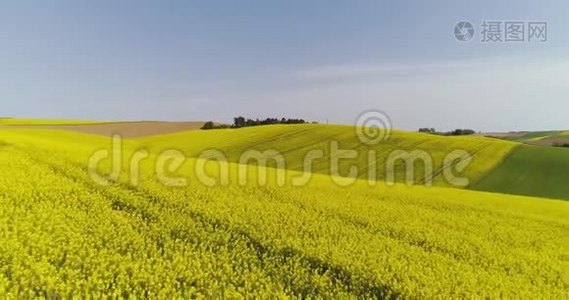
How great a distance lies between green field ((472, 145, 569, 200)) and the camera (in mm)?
33750

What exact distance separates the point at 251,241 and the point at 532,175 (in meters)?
33.6

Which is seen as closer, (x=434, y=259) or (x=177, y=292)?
(x=177, y=292)

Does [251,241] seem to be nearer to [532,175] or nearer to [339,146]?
[532,175]

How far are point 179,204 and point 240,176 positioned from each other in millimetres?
4977

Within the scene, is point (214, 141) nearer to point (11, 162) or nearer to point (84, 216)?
point (11, 162)

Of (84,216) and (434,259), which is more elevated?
(84,216)

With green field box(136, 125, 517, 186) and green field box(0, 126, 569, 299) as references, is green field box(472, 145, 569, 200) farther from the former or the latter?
green field box(0, 126, 569, 299)

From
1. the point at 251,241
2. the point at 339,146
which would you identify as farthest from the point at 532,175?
→ the point at 251,241

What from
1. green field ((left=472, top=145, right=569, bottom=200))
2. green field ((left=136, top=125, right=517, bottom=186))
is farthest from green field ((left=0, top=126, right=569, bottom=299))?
green field ((left=136, top=125, right=517, bottom=186))

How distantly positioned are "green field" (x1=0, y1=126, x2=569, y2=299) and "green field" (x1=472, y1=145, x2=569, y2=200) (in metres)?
18.0

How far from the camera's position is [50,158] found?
16484 mm

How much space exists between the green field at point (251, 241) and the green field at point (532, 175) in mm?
17964

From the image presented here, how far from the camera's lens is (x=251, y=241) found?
34.1ft

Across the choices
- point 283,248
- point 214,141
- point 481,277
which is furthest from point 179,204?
point 214,141
